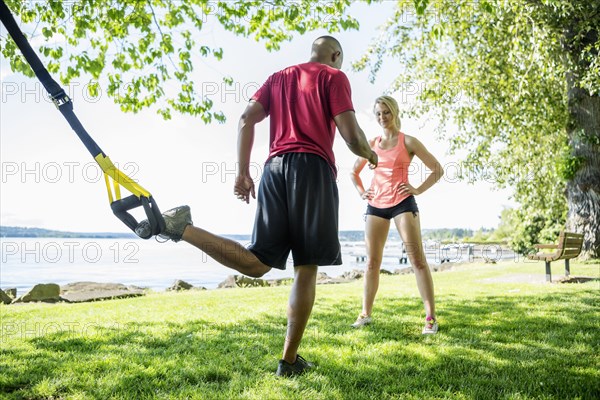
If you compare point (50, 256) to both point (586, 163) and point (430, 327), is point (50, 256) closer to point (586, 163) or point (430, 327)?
point (586, 163)

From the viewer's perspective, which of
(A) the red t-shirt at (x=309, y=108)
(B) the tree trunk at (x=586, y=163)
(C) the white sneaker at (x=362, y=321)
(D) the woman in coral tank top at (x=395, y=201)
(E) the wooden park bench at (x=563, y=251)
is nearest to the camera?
(A) the red t-shirt at (x=309, y=108)

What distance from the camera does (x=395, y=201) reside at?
4633mm

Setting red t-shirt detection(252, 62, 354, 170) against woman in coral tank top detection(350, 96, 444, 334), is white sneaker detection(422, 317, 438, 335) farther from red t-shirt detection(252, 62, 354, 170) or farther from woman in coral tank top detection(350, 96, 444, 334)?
red t-shirt detection(252, 62, 354, 170)

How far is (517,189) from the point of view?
56.1ft

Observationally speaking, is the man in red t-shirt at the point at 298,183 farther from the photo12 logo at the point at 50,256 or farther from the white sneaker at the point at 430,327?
the photo12 logo at the point at 50,256

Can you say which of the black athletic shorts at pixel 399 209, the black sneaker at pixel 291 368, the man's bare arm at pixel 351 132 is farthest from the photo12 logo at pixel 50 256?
the man's bare arm at pixel 351 132

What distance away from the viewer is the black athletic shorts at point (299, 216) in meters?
2.89

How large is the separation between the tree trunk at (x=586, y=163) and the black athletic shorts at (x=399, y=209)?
37.9ft

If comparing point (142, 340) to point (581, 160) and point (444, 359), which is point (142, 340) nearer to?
point (444, 359)

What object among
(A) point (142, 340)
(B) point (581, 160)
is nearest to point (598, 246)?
(B) point (581, 160)

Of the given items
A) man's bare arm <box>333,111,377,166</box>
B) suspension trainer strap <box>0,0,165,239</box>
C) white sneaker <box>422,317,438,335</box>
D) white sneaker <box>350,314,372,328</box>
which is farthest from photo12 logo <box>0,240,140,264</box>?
man's bare arm <box>333,111,377,166</box>

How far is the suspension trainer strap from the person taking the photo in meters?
2.55

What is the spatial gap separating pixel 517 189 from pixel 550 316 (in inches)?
508

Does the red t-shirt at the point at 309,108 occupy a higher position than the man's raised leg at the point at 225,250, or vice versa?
the red t-shirt at the point at 309,108
